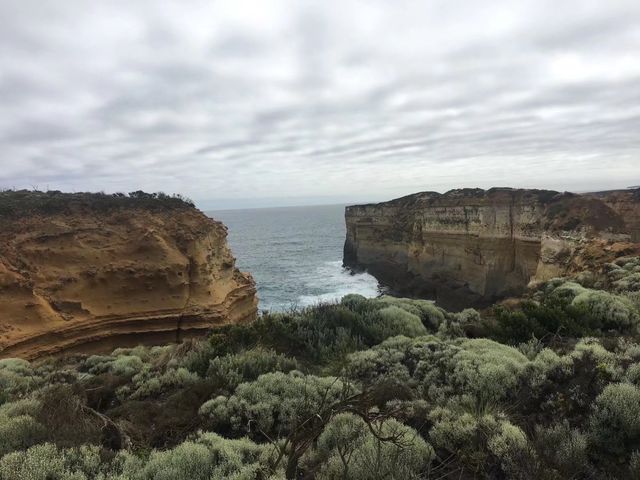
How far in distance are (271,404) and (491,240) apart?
98.6 feet

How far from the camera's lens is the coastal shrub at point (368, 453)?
130 inches

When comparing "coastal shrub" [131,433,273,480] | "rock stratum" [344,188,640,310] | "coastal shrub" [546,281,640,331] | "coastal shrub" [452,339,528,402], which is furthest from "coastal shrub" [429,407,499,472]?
"rock stratum" [344,188,640,310]

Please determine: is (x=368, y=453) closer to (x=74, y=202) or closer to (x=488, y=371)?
(x=488, y=371)

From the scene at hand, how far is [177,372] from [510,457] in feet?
17.3

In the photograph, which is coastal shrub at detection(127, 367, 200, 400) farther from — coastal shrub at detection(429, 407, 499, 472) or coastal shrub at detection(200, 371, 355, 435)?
coastal shrub at detection(429, 407, 499, 472)

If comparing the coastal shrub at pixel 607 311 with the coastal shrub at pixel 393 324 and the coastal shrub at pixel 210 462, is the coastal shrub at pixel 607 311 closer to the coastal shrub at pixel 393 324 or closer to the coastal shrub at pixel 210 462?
the coastal shrub at pixel 393 324

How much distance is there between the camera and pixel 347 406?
4.25 metres

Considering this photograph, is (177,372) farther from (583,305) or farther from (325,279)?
(325,279)

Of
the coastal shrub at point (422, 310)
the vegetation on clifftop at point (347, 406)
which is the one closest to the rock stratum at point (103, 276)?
the vegetation on clifftop at point (347, 406)

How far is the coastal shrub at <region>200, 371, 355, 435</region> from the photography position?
4949 mm

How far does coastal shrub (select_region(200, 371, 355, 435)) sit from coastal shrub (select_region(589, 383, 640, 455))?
2.57 m

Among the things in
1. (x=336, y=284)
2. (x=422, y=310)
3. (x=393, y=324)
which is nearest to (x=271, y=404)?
(x=393, y=324)

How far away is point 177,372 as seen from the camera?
6801 mm

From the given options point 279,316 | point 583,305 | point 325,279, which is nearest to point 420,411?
point 279,316
